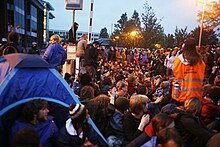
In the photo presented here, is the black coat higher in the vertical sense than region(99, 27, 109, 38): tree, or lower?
lower

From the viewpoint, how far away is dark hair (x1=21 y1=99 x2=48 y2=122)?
3.62 m

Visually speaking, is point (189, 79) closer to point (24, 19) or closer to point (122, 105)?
point (122, 105)

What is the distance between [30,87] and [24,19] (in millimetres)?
53266

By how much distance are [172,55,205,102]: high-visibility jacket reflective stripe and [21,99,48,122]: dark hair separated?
8.33 ft

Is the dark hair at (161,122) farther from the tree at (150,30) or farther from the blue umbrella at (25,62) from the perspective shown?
the tree at (150,30)

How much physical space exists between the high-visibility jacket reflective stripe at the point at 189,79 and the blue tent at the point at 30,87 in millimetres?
2017

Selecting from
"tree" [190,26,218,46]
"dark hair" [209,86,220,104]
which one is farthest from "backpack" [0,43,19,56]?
"tree" [190,26,218,46]

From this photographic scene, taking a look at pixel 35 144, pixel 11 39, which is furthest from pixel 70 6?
pixel 35 144

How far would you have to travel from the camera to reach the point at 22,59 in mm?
3980

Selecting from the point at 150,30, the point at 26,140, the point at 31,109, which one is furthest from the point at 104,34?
the point at 26,140

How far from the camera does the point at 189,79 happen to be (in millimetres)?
4977

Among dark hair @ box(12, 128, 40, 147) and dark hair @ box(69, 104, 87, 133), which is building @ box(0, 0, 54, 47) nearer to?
dark hair @ box(69, 104, 87, 133)

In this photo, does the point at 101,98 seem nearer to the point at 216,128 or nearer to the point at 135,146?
the point at 135,146

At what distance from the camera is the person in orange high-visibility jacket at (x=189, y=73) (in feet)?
16.0
